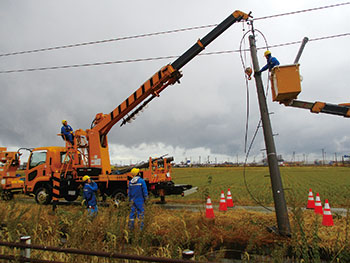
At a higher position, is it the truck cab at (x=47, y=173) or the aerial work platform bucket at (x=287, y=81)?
the aerial work platform bucket at (x=287, y=81)

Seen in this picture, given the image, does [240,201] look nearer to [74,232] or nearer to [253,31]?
[253,31]

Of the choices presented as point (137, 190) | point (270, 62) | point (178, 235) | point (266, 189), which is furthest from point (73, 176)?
point (266, 189)

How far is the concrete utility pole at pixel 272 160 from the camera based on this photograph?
16.8ft

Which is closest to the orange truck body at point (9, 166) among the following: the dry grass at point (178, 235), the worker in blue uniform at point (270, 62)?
the dry grass at point (178, 235)

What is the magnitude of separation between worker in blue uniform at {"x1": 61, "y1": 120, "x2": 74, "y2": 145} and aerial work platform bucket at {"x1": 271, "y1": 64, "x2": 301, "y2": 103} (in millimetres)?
8607

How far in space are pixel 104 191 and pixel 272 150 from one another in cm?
711

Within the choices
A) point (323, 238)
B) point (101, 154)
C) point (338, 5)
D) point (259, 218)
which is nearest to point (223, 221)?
point (259, 218)

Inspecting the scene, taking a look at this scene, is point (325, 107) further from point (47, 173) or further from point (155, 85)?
point (47, 173)

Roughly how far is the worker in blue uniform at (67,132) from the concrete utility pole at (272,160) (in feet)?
26.4

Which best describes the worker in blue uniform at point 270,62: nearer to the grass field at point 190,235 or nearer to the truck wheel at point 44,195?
the grass field at point 190,235

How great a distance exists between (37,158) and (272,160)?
10792 millimetres

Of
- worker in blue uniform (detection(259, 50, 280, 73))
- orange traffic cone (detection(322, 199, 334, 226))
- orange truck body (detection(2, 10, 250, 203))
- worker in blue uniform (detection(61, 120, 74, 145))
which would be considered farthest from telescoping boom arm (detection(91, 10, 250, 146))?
orange traffic cone (detection(322, 199, 334, 226))

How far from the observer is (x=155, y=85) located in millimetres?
9195

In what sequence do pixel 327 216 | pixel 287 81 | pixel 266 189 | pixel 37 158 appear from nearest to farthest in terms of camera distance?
1. pixel 287 81
2. pixel 327 216
3. pixel 37 158
4. pixel 266 189
